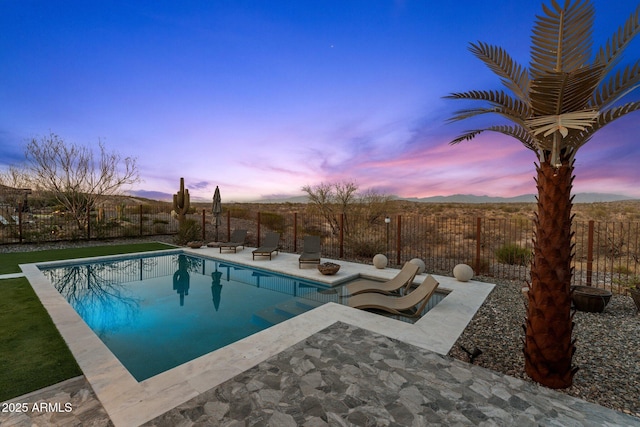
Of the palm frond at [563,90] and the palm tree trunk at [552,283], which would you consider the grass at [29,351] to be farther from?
the palm frond at [563,90]

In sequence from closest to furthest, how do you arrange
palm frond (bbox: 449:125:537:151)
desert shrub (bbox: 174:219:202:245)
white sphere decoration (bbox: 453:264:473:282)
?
palm frond (bbox: 449:125:537:151) → white sphere decoration (bbox: 453:264:473:282) → desert shrub (bbox: 174:219:202:245)

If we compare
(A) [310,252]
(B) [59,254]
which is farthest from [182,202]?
(A) [310,252]

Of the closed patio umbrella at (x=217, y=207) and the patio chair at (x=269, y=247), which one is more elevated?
the closed patio umbrella at (x=217, y=207)

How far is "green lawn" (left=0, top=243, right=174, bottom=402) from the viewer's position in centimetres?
320

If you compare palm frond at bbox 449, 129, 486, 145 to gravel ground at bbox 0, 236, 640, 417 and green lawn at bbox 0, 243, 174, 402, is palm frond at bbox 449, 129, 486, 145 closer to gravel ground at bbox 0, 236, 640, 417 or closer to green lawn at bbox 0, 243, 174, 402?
gravel ground at bbox 0, 236, 640, 417

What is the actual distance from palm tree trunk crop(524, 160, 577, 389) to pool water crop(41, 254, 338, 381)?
4225 mm

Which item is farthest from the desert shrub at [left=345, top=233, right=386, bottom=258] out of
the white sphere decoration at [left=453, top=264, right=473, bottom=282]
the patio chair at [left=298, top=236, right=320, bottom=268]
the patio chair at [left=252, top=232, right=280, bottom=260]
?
the white sphere decoration at [left=453, top=264, right=473, bottom=282]

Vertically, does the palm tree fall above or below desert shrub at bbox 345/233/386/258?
above

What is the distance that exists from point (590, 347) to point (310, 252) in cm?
791

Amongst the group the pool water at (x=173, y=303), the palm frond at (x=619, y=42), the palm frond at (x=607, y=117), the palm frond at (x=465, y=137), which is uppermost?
the palm frond at (x=619, y=42)

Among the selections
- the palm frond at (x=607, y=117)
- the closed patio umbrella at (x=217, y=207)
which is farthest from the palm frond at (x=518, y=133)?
the closed patio umbrella at (x=217, y=207)

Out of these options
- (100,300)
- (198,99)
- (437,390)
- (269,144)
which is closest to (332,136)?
(269,144)

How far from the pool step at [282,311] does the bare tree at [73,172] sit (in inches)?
610

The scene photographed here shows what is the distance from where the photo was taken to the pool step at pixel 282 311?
5.60 m
